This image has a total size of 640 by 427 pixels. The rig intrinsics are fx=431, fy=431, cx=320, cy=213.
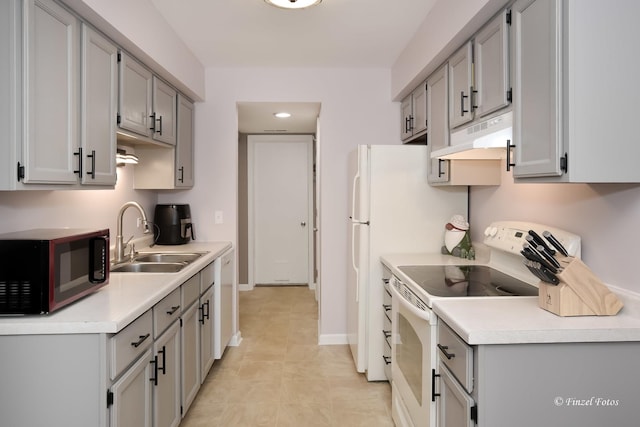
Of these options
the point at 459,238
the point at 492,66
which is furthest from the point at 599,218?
the point at 459,238

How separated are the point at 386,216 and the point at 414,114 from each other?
2.92ft

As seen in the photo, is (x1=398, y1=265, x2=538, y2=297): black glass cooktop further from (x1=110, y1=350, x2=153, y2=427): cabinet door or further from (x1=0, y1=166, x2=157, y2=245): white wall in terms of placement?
(x1=0, y1=166, x2=157, y2=245): white wall

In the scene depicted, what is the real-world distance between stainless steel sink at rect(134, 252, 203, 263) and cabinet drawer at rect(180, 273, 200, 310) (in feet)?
0.89

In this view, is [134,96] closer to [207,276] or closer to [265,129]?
[207,276]

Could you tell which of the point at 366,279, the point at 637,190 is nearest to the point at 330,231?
the point at 366,279

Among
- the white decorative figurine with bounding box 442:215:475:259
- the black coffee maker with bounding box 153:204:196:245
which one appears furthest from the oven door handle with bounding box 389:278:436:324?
the black coffee maker with bounding box 153:204:196:245

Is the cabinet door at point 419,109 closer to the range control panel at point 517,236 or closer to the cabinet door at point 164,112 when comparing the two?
the range control panel at point 517,236

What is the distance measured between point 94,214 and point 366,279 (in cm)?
181

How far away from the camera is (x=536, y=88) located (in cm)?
158

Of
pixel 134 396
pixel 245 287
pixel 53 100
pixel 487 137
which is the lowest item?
pixel 245 287

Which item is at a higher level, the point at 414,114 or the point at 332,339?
the point at 414,114

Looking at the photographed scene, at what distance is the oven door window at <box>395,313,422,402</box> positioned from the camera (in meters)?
2.02

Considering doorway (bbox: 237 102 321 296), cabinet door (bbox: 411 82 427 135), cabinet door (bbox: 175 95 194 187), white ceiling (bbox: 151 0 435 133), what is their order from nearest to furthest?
white ceiling (bbox: 151 0 435 133) < cabinet door (bbox: 411 82 427 135) < cabinet door (bbox: 175 95 194 187) < doorway (bbox: 237 102 321 296)

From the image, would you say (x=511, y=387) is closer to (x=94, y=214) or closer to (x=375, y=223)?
(x=375, y=223)
